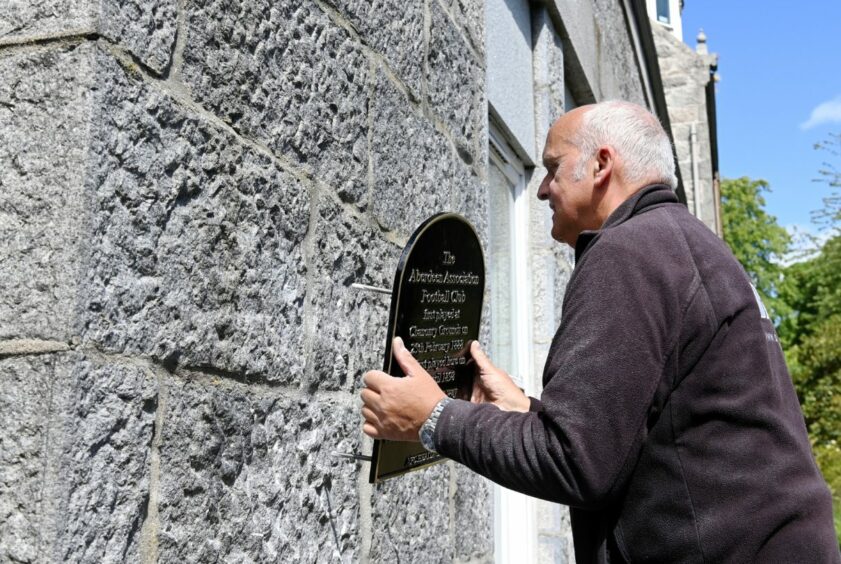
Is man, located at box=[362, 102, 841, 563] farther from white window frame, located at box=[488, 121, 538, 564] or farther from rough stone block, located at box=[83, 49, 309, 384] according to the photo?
white window frame, located at box=[488, 121, 538, 564]

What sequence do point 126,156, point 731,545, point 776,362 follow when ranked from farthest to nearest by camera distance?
point 776,362 < point 731,545 < point 126,156

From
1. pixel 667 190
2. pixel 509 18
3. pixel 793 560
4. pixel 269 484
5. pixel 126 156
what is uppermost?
pixel 509 18

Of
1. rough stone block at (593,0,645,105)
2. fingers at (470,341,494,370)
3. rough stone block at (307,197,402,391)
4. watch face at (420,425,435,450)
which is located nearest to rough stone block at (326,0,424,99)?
rough stone block at (307,197,402,391)

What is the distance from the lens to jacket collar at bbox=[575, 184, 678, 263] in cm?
192

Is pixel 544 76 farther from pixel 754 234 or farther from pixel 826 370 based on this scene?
pixel 754 234

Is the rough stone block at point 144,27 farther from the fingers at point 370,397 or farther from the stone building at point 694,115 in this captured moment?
the stone building at point 694,115

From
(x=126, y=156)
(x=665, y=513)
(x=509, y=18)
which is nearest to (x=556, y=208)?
(x=665, y=513)

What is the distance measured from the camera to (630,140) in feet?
6.77

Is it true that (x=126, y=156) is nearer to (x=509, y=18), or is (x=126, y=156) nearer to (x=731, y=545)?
(x=731, y=545)

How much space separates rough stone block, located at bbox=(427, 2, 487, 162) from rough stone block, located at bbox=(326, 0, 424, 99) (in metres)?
0.12

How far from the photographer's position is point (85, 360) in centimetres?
136

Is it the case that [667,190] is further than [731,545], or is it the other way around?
[667,190]

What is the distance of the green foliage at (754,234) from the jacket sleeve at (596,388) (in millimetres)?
32213

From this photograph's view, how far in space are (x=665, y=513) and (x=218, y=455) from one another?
0.86 m
